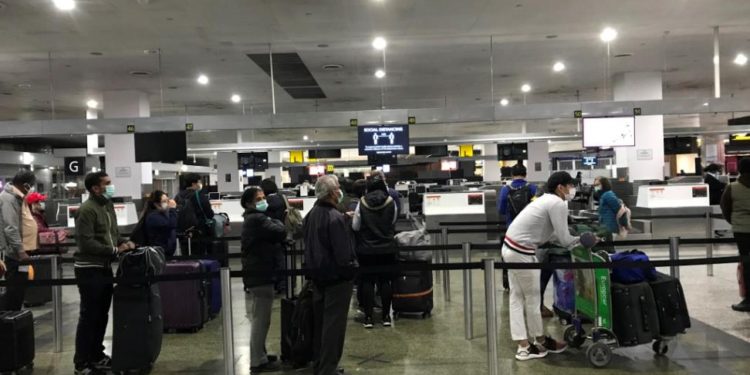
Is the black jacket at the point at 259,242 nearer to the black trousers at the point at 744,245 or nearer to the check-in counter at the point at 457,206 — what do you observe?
the black trousers at the point at 744,245

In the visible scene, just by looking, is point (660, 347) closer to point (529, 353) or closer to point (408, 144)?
point (529, 353)

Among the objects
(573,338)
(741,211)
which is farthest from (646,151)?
(573,338)

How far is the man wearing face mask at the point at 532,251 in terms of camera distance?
4.50 metres

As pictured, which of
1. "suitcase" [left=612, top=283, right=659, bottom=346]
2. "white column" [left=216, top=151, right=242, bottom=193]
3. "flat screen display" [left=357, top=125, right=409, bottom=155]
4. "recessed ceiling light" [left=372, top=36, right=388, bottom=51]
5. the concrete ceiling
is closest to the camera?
"suitcase" [left=612, top=283, right=659, bottom=346]

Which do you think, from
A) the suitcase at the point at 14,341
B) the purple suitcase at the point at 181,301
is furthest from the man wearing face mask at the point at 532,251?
the suitcase at the point at 14,341

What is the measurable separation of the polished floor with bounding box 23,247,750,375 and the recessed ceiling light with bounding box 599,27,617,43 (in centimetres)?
488

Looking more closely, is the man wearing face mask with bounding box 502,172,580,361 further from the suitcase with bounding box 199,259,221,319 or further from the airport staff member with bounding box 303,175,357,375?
the suitcase with bounding box 199,259,221,319

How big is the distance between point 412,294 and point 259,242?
2181 millimetres

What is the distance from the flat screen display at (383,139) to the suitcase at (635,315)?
787cm

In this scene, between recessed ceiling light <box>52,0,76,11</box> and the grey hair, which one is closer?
the grey hair

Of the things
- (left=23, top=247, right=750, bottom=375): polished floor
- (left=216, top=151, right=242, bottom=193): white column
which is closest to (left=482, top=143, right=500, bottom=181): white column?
(left=216, top=151, right=242, bottom=193): white column

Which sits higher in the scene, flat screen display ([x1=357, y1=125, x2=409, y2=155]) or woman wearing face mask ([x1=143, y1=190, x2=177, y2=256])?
flat screen display ([x1=357, y1=125, x2=409, y2=155])

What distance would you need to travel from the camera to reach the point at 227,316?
3975 millimetres

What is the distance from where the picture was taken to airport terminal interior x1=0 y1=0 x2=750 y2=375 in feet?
14.9
